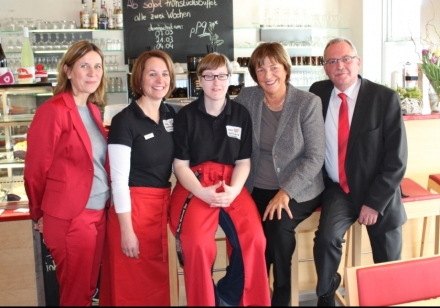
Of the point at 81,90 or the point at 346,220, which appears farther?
the point at 346,220

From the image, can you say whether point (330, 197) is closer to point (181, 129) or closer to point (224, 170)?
point (224, 170)

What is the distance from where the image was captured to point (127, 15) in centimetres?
644

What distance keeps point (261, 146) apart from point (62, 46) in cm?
410

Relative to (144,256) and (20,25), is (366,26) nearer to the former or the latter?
(20,25)

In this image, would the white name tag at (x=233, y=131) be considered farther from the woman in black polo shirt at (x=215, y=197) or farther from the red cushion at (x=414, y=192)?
the red cushion at (x=414, y=192)

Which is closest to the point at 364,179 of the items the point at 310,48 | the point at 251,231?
the point at 251,231

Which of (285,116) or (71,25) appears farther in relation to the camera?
(71,25)

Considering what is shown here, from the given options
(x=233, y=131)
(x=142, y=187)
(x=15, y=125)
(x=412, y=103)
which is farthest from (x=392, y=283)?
(x=15, y=125)

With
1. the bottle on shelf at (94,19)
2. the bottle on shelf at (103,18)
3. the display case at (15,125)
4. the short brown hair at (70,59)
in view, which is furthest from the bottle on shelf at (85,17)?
the short brown hair at (70,59)

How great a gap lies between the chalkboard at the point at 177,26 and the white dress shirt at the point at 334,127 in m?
3.96

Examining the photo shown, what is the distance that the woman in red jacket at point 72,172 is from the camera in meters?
2.36

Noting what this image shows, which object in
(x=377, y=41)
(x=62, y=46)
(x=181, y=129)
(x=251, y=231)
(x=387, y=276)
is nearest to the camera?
(x=387, y=276)

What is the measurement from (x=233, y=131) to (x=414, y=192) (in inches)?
51.9

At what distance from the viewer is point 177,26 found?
261 inches
